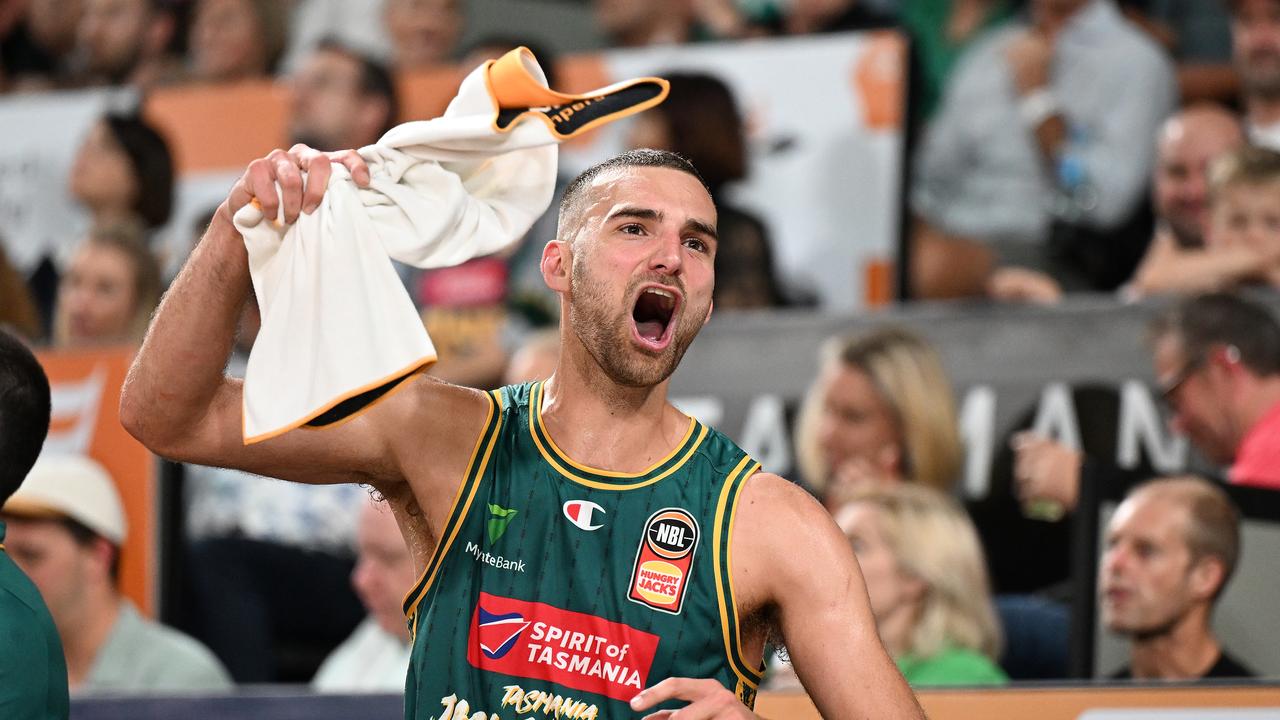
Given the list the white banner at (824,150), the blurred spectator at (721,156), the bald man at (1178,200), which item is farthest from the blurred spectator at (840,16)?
the bald man at (1178,200)

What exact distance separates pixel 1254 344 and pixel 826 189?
182 cm

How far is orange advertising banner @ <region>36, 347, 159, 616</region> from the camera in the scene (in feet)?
18.6

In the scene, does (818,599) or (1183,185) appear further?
(1183,185)

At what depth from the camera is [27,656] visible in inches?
107

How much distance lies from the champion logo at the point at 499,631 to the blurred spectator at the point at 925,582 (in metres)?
1.98

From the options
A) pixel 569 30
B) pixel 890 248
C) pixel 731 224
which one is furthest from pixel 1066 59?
pixel 569 30

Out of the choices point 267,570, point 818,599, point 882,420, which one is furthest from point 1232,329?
point 267,570

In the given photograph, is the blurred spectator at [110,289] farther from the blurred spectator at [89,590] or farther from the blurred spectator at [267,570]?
the blurred spectator at [89,590]

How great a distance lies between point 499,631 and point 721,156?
380 cm

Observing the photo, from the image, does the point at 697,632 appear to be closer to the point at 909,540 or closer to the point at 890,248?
the point at 909,540

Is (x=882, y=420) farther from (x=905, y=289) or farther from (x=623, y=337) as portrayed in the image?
(x=623, y=337)

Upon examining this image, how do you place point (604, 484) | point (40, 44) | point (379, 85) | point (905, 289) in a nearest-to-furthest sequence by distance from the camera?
point (604, 484) < point (905, 289) < point (379, 85) < point (40, 44)

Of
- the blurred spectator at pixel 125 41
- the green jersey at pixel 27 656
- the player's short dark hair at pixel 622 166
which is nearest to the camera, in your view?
the green jersey at pixel 27 656

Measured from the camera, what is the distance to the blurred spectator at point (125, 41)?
8688mm
